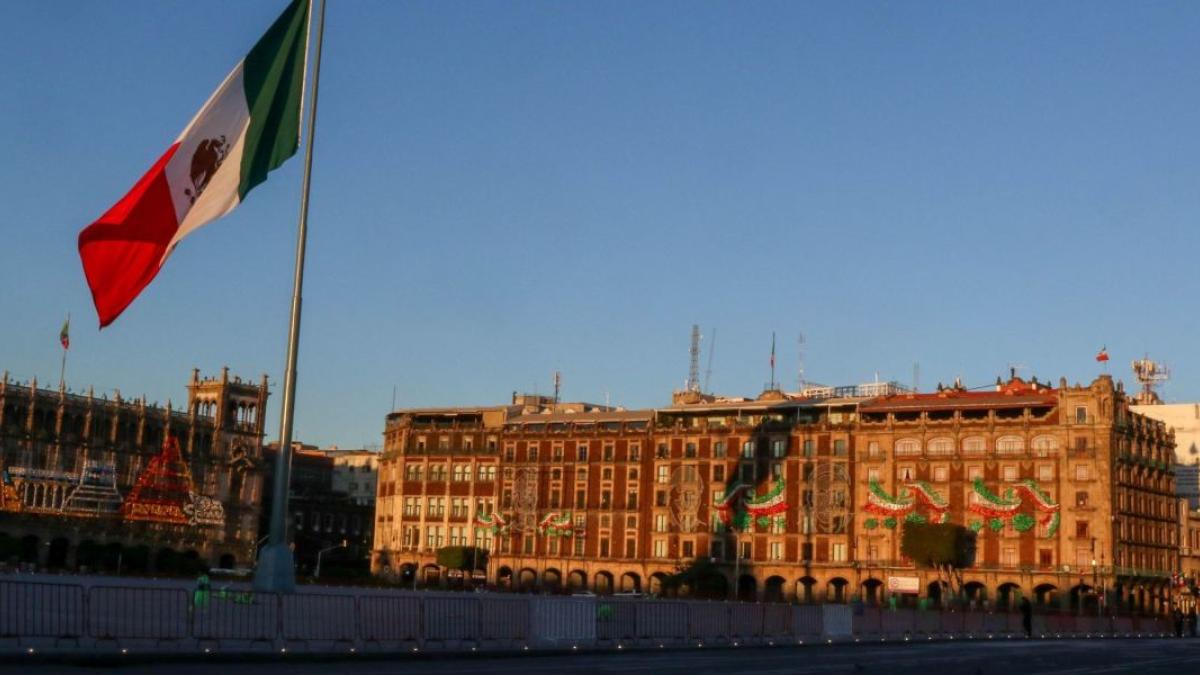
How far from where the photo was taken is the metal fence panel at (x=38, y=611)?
88.7 feet

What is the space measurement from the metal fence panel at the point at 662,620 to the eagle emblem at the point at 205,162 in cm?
1740

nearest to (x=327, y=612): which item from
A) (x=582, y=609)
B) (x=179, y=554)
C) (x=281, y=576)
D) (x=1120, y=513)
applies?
(x=281, y=576)

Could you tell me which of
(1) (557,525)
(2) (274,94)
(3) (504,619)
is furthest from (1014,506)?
(2) (274,94)

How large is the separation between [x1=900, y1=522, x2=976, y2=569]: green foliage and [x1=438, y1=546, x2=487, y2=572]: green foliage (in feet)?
134

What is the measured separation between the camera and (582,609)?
38.9m

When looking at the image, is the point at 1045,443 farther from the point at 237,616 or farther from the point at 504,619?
the point at 237,616

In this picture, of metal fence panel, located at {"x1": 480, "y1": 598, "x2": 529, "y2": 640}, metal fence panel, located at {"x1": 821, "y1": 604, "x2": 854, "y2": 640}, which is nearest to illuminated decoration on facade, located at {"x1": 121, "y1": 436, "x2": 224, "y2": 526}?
metal fence panel, located at {"x1": 821, "y1": 604, "x2": 854, "y2": 640}

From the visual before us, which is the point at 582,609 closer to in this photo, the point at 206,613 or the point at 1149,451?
the point at 206,613

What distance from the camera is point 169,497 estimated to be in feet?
439

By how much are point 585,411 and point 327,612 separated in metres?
116

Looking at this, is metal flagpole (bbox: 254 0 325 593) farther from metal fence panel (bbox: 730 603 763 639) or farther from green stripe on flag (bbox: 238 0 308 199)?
metal fence panel (bbox: 730 603 763 639)

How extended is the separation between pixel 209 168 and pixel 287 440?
5.84m

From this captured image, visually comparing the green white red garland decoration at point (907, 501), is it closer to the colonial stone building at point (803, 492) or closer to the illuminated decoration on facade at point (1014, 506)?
the colonial stone building at point (803, 492)

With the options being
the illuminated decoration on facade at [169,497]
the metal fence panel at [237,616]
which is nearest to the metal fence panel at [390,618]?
the metal fence panel at [237,616]
